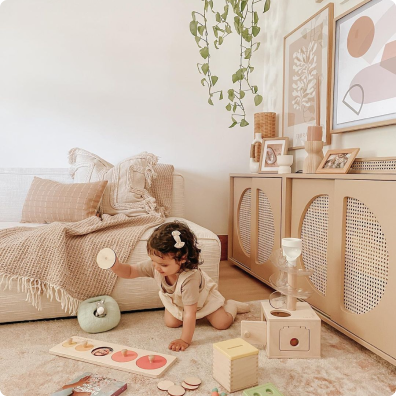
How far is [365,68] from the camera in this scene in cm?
175

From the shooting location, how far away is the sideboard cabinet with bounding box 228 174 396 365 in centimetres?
126

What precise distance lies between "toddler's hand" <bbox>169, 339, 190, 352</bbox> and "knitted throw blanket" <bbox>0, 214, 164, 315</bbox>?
1.40ft

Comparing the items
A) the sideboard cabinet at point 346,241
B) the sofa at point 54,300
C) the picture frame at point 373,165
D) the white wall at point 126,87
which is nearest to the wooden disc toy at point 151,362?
→ the sofa at point 54,300

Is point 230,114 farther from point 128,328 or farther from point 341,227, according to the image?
point 128,328

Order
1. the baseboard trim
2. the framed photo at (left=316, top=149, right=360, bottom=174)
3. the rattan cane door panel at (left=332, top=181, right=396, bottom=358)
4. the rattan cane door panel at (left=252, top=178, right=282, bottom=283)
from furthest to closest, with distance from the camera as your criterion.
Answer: the baseboard trim → the rattan cane door panel at (left=252, top=178, right=282, bottom=283) → the framed photo at (left=316, top=149, right=360, bottom=174) → the rattan cane door panel at (left=332, top=181, right=396, bottom=358)

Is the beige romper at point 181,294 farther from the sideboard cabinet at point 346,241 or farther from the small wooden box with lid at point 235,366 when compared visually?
the sideboard cabinet at point 346,241

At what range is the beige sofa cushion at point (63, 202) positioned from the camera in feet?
6.52

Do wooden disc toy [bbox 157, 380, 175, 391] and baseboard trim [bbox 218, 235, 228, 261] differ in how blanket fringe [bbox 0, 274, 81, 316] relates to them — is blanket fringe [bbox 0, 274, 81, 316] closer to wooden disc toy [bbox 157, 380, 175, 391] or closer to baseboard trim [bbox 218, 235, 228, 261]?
wooden disc toy [bbox 157, 380, 175, 391]

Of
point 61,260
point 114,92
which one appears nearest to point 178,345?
point 61,260

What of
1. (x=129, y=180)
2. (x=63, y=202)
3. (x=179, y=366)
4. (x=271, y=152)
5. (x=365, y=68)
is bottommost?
(x=179, y=366)

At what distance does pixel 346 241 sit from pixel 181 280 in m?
0.69

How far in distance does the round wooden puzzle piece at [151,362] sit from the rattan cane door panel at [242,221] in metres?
1.17

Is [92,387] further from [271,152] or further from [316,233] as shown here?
[271,152]

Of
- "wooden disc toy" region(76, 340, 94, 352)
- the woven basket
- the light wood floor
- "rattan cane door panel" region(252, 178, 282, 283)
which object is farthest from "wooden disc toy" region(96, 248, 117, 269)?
the woven basket
